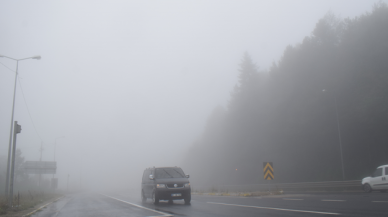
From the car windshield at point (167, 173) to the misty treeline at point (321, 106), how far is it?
20283 mm

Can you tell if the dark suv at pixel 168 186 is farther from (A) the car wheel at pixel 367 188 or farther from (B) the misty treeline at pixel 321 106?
(B) the misty treeline at pixel 321 106

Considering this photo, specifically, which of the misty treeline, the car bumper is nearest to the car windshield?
the car bumper

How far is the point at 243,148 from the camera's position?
2040 inches

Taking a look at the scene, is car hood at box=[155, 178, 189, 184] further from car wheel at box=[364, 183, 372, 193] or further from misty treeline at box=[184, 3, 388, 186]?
misty treeline at box=[184, 3, 388, 186]

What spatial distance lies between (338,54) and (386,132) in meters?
10.2

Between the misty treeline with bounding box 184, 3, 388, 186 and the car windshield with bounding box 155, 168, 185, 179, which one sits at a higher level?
the misty treeline with bounding box 184, 3, 388, 186

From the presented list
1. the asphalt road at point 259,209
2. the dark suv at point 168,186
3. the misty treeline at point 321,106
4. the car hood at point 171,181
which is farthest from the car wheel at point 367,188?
the car hood at point 171,181

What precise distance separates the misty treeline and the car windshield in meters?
20.3

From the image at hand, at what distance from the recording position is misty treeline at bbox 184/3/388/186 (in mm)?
30406

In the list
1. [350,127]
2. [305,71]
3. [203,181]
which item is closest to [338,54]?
[305,71]

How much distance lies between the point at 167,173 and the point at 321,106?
81.7 ft

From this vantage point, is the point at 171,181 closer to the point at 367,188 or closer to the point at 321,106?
the point at 367,188

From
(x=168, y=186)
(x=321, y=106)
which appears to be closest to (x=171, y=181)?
(x=168, y=186)

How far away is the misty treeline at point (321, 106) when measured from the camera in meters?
30.4
